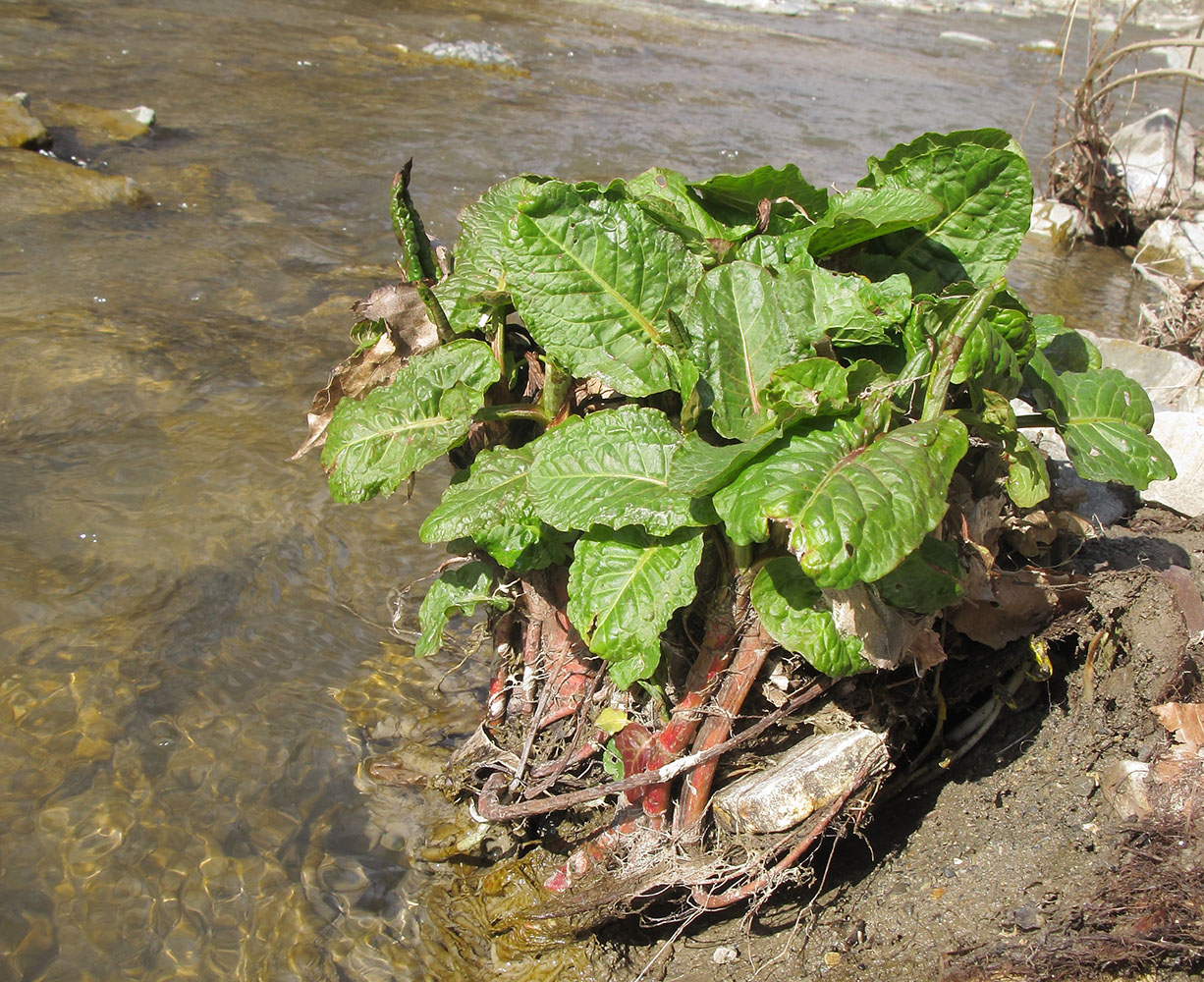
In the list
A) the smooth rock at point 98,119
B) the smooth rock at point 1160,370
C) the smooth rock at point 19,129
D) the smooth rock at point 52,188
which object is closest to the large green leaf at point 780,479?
the smooth rock at point 1160,370

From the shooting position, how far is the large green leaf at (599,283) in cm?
185

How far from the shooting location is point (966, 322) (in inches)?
63.7

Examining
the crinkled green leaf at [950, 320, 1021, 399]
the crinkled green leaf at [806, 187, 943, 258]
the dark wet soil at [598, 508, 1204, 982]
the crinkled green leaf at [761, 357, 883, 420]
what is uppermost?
the crinkled green leaf at [806, 187, 943, 258]

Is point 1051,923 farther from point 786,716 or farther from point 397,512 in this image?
point 397,512

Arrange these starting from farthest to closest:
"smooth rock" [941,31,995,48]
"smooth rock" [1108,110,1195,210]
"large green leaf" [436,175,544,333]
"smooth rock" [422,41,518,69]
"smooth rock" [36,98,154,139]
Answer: "smooth rock" [941,31,995,48], "smooth rock" [422,41,518,69], "smooth rock" [1108,110,1195,210], "smooth rock" [36,98,154,139], "large green leaf" [436,175,544,333]

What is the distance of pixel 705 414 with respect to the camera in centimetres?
187

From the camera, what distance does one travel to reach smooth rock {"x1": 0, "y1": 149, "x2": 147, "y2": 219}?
17.8 ft

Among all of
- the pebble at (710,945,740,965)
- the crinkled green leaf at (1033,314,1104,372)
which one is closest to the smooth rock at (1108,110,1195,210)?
the crinkled green leaf at (1033,314,1104,372)

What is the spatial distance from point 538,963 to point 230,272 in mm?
4314

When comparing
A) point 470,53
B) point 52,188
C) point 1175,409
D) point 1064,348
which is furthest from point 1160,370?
point 470,53

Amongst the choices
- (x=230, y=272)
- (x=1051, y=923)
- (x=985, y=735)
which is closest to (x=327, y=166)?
(x=230, y=272)

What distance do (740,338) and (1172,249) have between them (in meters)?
6.09

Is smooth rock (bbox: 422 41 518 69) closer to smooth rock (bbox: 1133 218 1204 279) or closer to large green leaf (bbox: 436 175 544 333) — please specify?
smooth rock (bbox: 1133 218 1204 279)

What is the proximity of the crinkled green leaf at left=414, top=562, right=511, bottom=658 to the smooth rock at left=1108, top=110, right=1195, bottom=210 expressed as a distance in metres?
6.91
